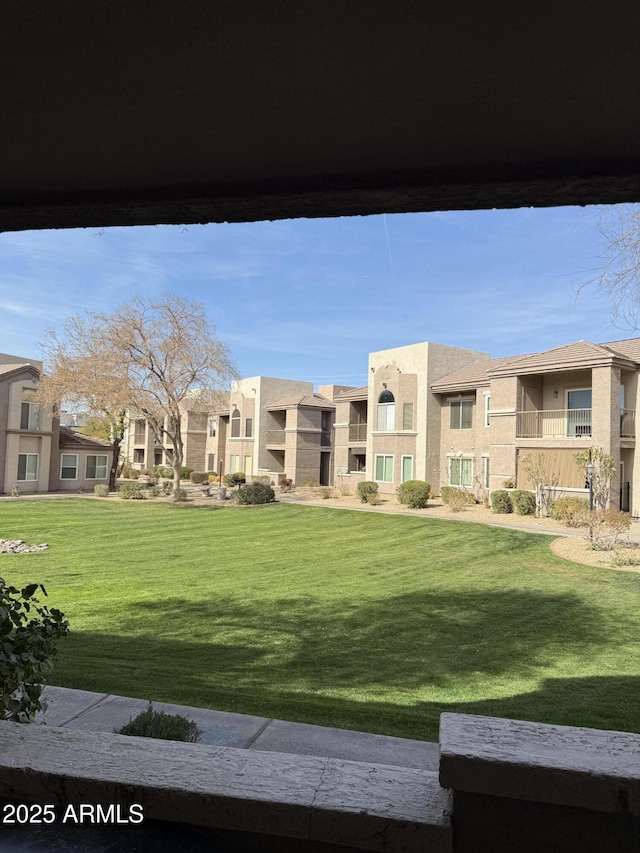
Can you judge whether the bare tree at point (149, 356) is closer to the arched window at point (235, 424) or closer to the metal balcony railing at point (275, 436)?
the metal balcony railing at point (275, 436)

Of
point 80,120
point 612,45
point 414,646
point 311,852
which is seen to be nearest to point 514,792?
point 311,852

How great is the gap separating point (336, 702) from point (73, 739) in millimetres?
4691

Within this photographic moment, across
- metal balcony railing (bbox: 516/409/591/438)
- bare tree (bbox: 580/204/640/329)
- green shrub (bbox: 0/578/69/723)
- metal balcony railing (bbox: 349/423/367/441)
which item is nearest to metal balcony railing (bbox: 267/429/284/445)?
metal balcony railing (bbox: 349/423/367/441)

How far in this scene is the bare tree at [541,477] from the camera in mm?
22750

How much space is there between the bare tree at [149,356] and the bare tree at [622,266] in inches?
1001

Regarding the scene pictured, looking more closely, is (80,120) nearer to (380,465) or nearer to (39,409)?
(380,465)

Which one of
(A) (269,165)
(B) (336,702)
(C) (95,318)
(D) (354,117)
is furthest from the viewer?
(C) (95,318)

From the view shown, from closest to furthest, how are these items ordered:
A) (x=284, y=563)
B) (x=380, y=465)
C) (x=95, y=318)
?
1. (x=284, y=563)
2. (x=95, y=318)
3. (x=380, y=465)

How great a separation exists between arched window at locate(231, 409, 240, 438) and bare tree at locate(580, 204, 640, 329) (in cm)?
3955

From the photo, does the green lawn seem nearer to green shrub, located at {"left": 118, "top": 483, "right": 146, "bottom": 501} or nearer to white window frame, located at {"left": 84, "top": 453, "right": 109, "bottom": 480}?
green shrub, located at {"left": 118, "top": 483, "right": 146, "bottom": 501}

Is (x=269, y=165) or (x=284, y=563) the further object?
(x=284, y=563)

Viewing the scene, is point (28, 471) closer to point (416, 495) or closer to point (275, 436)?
point (275, 436)

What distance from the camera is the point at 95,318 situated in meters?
29.0

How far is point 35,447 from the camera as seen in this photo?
33.4 meters
